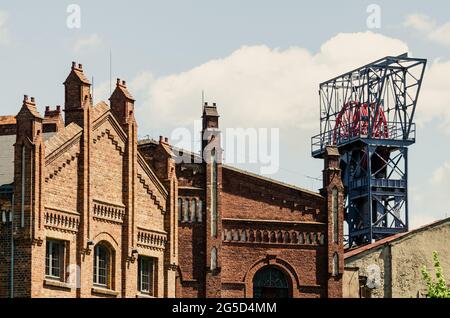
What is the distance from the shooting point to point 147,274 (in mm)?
55438

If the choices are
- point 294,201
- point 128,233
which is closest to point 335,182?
point 294,201

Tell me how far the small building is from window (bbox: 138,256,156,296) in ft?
43.5

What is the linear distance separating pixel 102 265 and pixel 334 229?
14619 millimetres

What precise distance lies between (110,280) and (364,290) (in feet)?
56.7

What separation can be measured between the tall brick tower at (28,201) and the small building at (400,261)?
71.4 ft

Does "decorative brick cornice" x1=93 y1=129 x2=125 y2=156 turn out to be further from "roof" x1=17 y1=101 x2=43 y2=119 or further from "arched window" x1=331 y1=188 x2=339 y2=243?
"arched window" x1=331 y1=188 x2=339 y2=243

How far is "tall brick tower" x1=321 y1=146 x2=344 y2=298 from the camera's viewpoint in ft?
206

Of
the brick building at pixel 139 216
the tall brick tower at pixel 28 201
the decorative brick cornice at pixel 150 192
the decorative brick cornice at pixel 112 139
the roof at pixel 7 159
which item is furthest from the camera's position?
the decorative brick cornice at pixel 150 192

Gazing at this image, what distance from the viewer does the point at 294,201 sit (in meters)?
62.7

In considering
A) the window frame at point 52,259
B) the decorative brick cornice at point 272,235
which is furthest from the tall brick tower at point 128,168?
the decorative brick cornice at point 272,235

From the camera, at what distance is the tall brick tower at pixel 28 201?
1868 inches

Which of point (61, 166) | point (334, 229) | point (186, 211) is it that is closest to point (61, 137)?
point (61, 166)

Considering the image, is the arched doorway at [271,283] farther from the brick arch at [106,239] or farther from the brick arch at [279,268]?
the brick arch at [106,239]
